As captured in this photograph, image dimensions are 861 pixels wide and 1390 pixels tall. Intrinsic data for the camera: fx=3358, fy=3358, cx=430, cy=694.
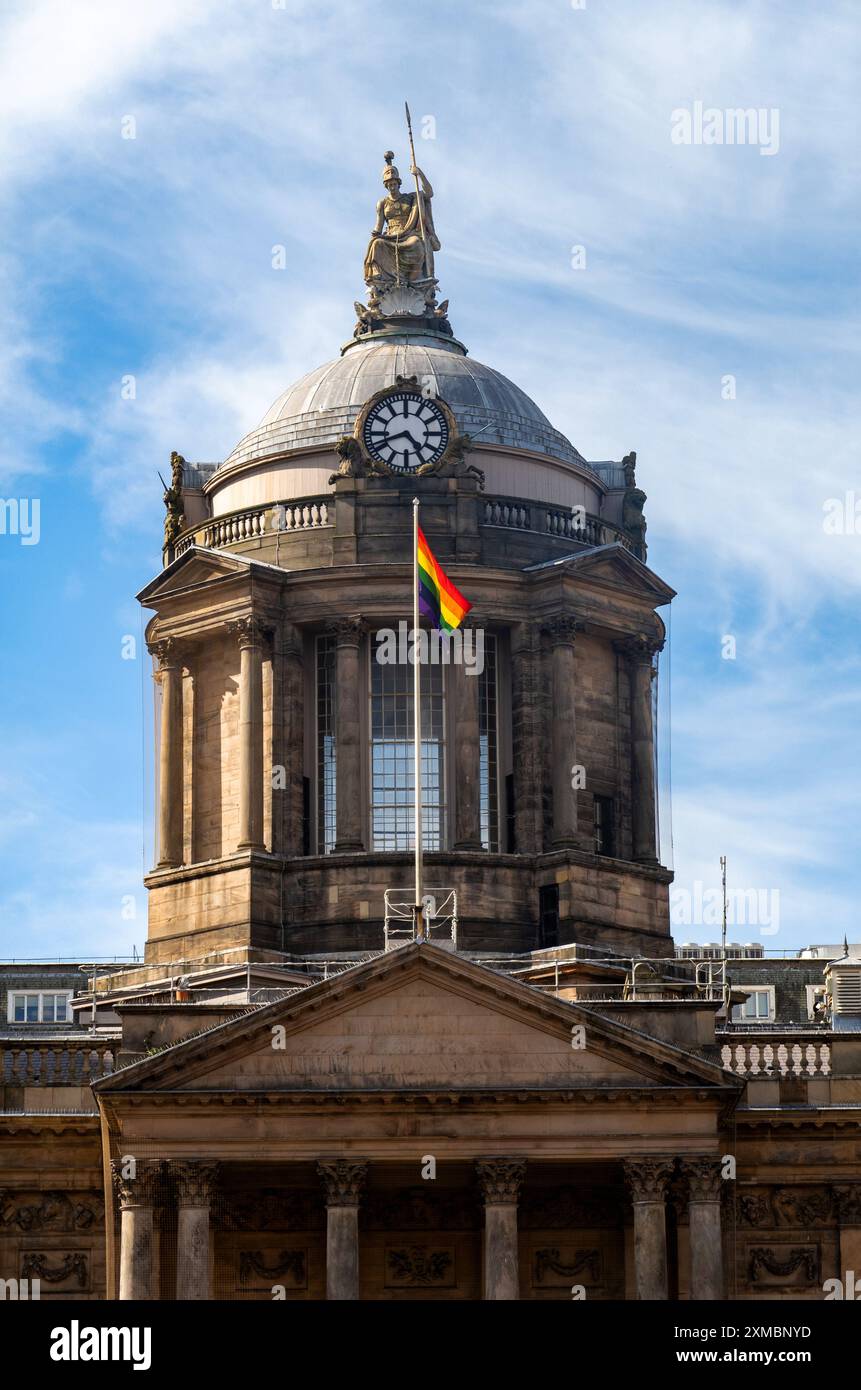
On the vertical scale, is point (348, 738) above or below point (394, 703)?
below

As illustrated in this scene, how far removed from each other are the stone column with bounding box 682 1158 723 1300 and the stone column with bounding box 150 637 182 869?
18.5 m

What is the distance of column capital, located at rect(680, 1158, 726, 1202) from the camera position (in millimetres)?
64000

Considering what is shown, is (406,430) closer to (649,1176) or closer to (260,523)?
(260,523)

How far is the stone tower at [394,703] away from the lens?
75.6m

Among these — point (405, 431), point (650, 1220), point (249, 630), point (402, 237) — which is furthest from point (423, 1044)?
point (402, 237)

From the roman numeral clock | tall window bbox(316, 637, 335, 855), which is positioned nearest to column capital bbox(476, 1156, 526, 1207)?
tall window bbox(316, 637, 335, 855)

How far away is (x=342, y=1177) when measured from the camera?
211ft

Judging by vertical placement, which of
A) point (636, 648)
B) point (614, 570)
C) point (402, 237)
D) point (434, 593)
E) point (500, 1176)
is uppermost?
point (402, 237)

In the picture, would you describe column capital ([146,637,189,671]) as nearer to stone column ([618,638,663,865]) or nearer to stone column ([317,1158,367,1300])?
stone column ([618,638,663,865])

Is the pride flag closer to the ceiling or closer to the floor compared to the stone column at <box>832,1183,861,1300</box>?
closer to the ceiling

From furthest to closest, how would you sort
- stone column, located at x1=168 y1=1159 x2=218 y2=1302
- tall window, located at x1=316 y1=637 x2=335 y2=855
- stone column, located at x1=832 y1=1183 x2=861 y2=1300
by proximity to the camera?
tall window, located at x1=316 y1=637 x2=335 y2=855 < stone column, located at x1=832 y1=1183 x2=861 y2=1300 < stone column, located at x1=168 y1=1159 x2=218 y2=1302

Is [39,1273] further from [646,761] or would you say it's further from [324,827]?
[646,761]

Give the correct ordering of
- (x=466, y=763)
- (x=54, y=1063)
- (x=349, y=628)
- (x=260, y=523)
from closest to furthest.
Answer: (x=54, y=1063)
(x=466, y=763)
(x=349, y=628)
(x=260, y=523)

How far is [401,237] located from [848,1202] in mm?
28667
